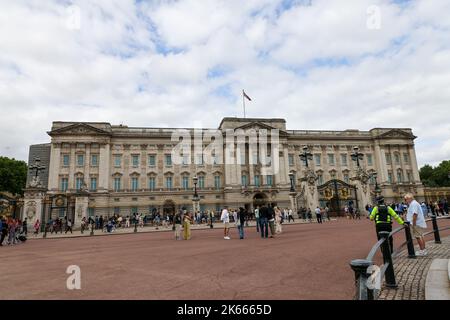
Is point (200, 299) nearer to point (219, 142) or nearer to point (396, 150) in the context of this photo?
point (219, 142)

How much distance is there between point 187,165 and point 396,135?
44325 mm

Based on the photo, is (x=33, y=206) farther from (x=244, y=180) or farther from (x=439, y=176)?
(x=439, y=176)

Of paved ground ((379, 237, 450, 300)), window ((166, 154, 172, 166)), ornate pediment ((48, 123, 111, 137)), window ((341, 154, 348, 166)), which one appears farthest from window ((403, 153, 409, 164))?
paved ground ((379, 237, 450, 300))

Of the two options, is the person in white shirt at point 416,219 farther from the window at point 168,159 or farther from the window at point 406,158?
the window at point 406,158

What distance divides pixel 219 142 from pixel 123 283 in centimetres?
4718

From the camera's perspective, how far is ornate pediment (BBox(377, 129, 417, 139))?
5978cm

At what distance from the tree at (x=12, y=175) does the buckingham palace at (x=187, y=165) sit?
401 inches

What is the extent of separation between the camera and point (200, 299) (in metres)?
4.92

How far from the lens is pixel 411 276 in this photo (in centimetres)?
589

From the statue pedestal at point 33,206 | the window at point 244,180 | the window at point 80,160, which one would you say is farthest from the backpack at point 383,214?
the window at point 80,160

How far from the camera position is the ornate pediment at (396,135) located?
2354 inches

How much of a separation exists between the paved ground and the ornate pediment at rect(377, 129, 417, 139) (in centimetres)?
5766

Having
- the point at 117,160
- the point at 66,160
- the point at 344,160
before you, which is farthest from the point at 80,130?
the point at 344,160

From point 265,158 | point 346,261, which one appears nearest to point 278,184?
point 265,158
